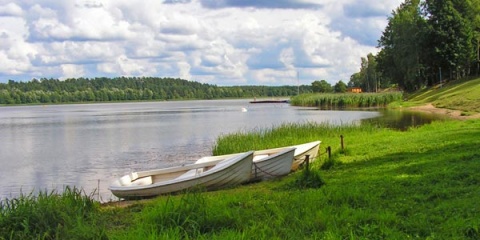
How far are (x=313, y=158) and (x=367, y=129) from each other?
31.4 ft

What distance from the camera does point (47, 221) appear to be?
766 cm

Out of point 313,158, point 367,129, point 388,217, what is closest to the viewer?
point 388,217

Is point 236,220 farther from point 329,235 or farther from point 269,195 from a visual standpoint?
point 269,195

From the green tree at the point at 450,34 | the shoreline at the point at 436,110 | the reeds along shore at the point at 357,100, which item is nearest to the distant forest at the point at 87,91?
the reeds along shore at the point at 357,100

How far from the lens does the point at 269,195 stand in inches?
399

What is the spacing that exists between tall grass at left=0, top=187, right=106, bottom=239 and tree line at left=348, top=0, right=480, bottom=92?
202 ft

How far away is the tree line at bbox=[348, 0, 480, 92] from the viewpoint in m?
62.2

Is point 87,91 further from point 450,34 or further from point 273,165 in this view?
point 273,165

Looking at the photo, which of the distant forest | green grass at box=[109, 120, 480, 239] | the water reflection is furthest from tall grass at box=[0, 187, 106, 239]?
the distant forest

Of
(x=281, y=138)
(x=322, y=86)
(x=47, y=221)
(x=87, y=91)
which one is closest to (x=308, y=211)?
(x=47, y=221)

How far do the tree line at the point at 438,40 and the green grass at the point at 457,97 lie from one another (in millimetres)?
3924

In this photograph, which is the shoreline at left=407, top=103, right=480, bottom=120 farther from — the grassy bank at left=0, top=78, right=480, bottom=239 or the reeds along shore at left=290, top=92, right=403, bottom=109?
the grassy bank at left=0, top=78, right=480, bottom=239

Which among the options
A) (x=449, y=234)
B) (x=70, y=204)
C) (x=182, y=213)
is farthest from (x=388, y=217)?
(x=70, y=204)

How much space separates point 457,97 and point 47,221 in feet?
156
